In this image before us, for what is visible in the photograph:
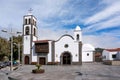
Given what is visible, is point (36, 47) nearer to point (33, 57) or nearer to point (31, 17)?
point (33, 57)

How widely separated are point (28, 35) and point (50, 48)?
7341 mm

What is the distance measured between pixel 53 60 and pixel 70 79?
94.9ft

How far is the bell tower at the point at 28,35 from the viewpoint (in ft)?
173

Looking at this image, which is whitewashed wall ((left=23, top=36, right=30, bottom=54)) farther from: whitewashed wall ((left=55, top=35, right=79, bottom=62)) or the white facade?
the white facade

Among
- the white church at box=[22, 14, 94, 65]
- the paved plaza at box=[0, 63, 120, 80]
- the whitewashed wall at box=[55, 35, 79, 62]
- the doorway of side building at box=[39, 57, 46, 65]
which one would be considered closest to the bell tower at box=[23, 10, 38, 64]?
the white church at box=[22, 14, 94, 65]

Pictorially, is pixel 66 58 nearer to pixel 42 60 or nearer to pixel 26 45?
pixel 42 60

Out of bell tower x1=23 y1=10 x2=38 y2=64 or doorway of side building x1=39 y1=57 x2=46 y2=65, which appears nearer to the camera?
doorway of side building x1=39 y1=57 x2=46 y2=65

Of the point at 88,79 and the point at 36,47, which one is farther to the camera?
the point at 36,47

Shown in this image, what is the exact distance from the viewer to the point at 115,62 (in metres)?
49.2

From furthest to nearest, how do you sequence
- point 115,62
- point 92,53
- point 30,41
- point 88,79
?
1. point 92,53
2. point 30,41
3. point 115,62
4. point 88,79

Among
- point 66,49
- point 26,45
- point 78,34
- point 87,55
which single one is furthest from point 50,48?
point 87,55

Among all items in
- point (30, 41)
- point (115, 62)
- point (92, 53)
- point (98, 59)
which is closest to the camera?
point (115, 62)

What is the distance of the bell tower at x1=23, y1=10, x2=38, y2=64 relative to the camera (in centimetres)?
5266

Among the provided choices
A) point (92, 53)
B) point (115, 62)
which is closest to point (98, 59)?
point (92, 53)
